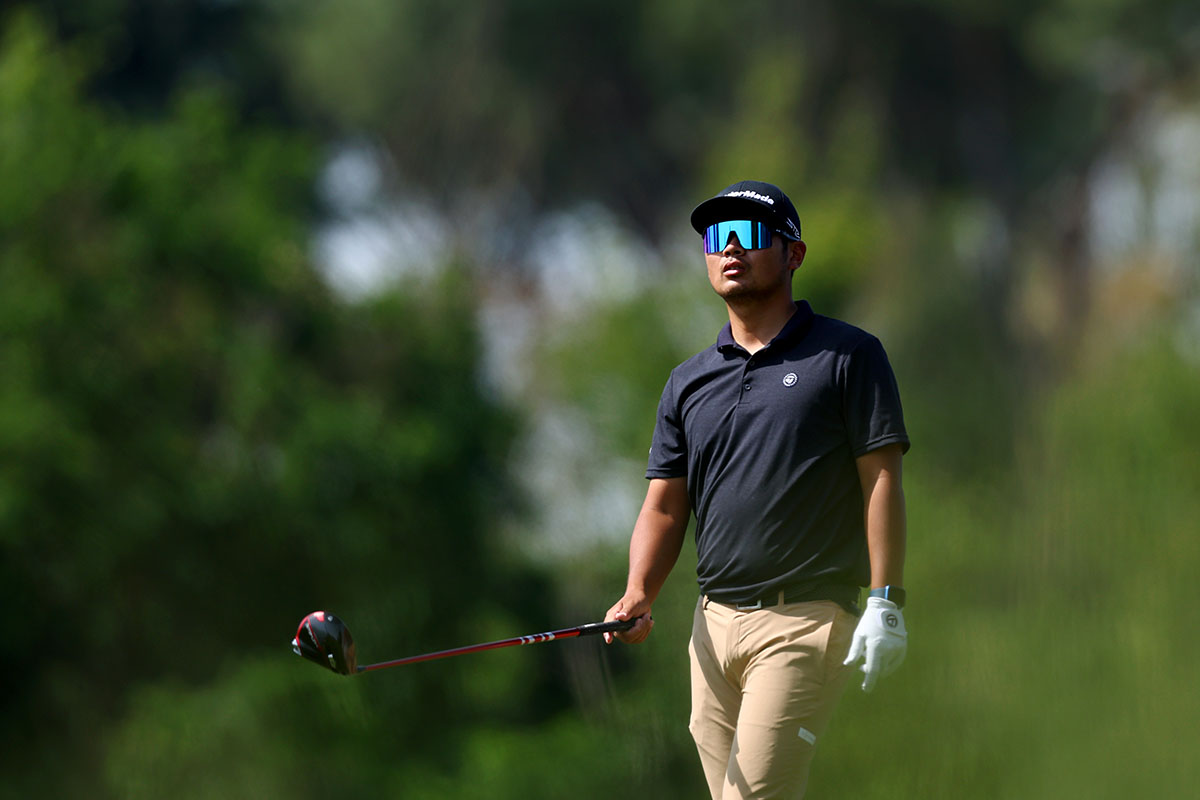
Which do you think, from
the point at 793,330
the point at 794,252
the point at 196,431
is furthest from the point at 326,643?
the point at 196,431

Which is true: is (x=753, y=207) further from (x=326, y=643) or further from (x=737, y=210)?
(x=326, y=643)

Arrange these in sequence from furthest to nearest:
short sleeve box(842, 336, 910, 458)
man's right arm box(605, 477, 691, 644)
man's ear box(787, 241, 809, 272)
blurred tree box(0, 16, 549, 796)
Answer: blurred tree box(0, 16, 549, 796) < man's right arm box(605, 477, 691, 644) < man's ear box(787, 241, 809, 272) < short sleeve box(842, 336, 910, 458)

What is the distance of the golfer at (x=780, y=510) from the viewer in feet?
13.5

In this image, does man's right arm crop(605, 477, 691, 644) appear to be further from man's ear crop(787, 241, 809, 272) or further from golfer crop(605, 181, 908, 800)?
man's ear crop(787, 241, 809, 272)

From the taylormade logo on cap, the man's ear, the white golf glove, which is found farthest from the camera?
the man's ear

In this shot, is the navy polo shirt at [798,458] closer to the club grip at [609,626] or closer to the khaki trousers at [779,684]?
the khaki trousers at [779,684]

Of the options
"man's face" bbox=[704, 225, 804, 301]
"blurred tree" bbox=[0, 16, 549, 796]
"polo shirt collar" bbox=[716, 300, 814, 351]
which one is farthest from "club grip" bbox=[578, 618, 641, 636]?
"blurred tree" bbox=[0, 16, 549, 796]

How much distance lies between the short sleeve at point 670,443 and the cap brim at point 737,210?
19.2 inches

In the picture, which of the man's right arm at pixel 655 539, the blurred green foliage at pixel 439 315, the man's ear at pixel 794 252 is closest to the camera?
the man's ear at pixel 794 252

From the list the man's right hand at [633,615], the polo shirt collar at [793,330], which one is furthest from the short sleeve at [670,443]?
the man's right hand at [633,615]

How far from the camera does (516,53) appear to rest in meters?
26.9

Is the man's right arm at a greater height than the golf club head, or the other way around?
the man's right arm

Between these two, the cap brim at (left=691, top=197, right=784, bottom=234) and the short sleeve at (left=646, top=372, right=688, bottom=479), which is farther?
the short sleeve at (left=646, top=372, right=688, bottom=479)

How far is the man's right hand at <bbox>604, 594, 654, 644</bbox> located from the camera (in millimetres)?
4469
